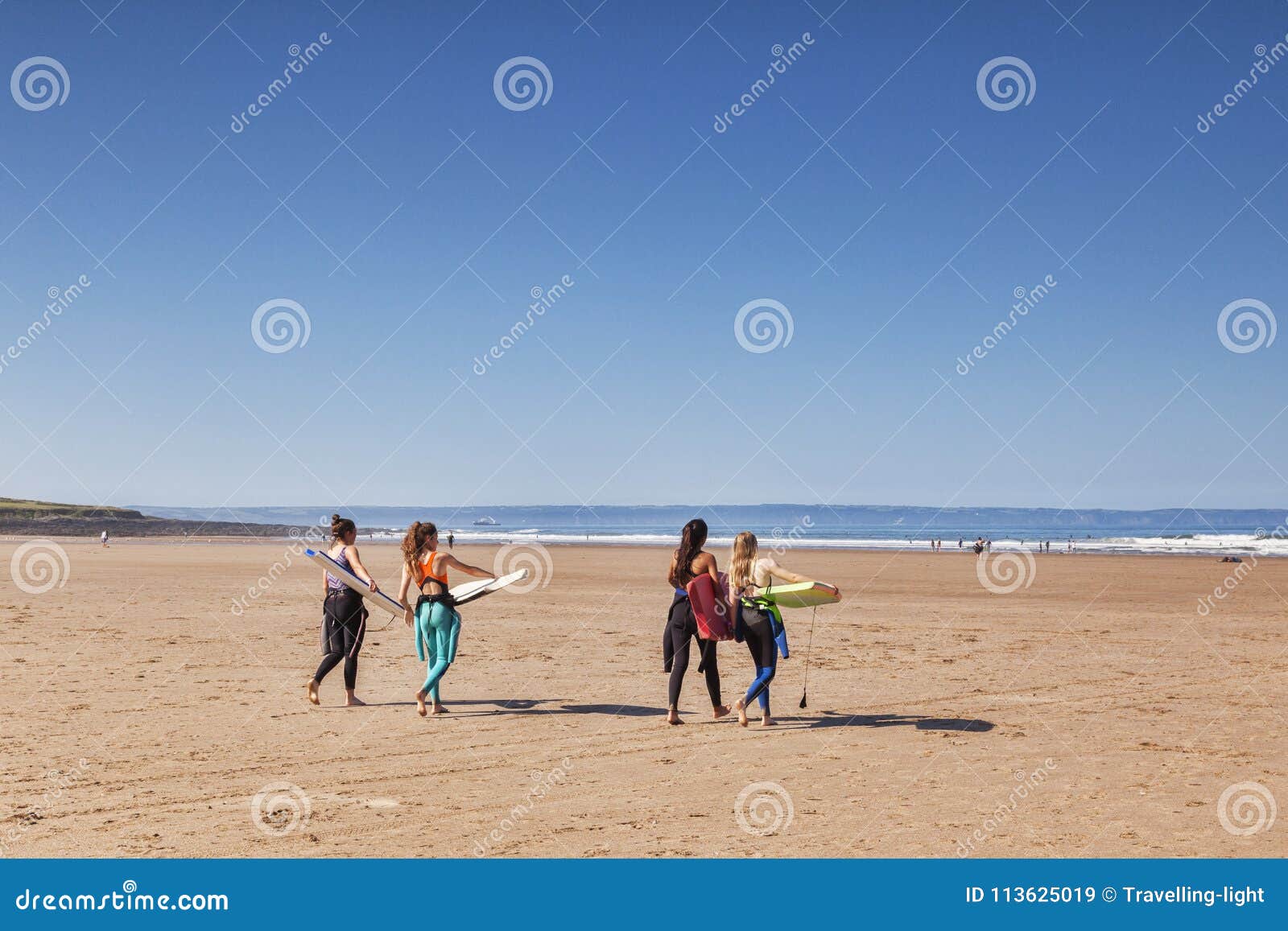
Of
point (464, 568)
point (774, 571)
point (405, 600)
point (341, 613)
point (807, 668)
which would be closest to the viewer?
point (774, 571)

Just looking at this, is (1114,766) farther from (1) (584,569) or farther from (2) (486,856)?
(1) (584,569)

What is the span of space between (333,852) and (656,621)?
13893 mm

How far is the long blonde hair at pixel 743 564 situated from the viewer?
9.99 meters

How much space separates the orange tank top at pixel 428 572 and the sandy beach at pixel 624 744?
4.59 ft

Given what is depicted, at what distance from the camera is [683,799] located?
714cm

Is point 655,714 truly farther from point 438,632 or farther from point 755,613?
point 438,632

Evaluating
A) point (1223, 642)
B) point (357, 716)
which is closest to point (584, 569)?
point (1223, 642)

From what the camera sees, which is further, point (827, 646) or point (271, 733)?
point (827, 646)

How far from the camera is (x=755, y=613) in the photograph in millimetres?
9898

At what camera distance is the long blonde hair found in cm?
999

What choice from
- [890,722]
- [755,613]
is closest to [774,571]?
[755,613]

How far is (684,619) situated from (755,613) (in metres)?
0.70

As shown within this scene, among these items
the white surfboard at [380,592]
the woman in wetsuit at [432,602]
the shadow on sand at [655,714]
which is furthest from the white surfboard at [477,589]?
the shadow on sand at [655,714]

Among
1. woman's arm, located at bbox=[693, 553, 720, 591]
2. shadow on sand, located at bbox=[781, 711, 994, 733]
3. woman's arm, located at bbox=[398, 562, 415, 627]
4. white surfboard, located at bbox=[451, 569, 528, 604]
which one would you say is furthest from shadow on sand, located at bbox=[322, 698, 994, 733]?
woman's arm, located at bbox=[693, 553, 720, 591]
